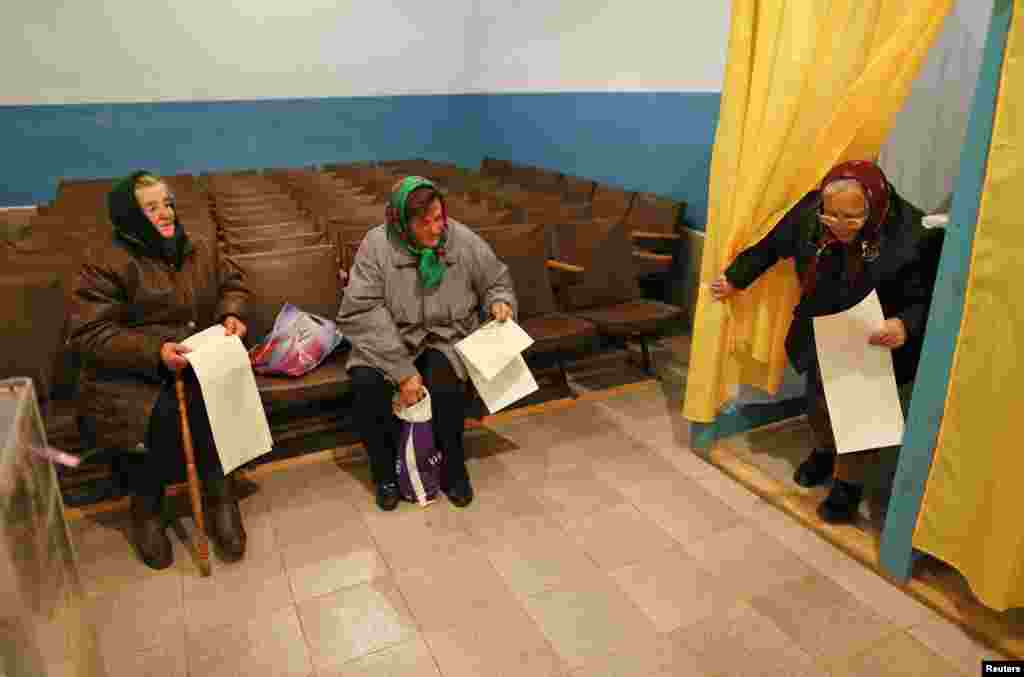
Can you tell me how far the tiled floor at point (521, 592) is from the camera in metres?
2.05

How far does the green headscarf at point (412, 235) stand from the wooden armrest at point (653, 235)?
1.99 meters

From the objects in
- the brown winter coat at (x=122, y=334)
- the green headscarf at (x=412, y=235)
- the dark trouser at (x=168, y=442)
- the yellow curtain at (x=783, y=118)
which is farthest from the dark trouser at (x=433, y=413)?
the yellow curtain at (x=783, y=118)

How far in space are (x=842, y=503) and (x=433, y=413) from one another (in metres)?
1.55

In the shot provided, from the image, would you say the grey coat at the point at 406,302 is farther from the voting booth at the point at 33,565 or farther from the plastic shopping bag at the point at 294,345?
the voting booth at the point at 33,565

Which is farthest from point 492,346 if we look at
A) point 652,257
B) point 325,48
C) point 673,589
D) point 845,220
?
point 325,48

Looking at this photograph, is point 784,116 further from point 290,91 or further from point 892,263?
point 290,91

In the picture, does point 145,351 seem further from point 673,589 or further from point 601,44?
point 601,44

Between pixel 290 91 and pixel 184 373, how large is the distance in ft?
19.8

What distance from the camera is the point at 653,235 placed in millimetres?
4492

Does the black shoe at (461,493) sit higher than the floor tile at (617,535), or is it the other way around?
the black shoe at (461,493)

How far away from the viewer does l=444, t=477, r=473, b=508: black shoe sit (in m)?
→ 2.79

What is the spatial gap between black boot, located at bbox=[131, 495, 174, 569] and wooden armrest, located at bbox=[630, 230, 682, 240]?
3.04 meters

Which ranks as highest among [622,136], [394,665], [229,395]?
[622,136]

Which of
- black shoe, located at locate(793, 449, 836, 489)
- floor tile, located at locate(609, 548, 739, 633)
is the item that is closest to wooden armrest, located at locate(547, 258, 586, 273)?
black shoe, located at locate(793, 449, 836, 489)
